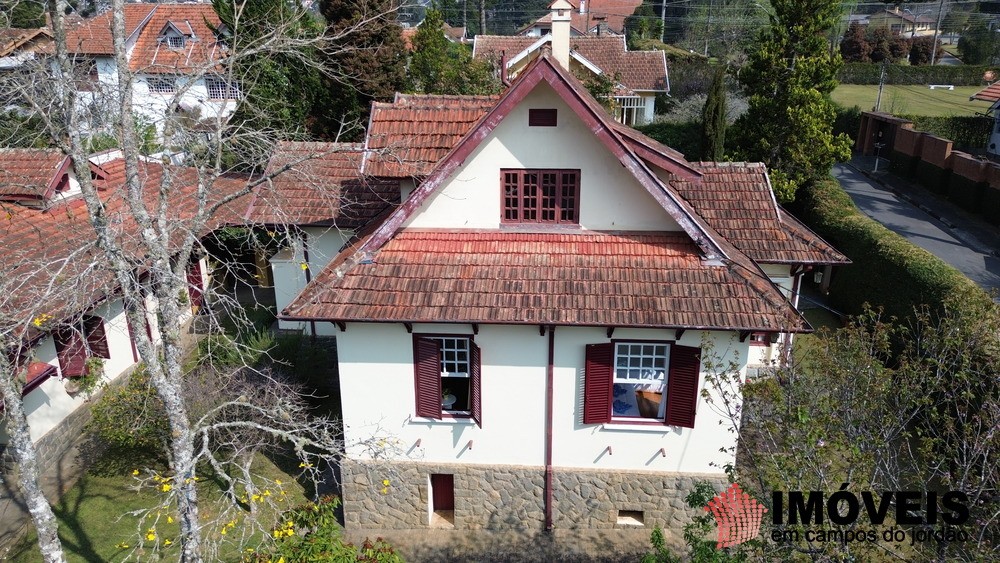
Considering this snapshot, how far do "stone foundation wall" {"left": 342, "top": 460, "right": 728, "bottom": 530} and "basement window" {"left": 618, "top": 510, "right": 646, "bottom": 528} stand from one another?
0.45 ft

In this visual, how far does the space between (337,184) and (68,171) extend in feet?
26.5

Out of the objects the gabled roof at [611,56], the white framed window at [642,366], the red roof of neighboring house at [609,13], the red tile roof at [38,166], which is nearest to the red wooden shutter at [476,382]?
the white framed window at [642,366]

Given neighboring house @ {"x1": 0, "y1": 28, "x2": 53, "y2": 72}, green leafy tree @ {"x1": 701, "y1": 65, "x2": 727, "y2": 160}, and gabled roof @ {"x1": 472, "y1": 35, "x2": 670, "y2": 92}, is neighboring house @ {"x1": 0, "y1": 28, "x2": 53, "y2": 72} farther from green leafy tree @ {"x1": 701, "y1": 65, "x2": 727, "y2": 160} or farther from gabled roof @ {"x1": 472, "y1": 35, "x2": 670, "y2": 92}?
gabled roof @ {"x1": 472, "y1": 35, "x2": 670, "y2": 92}

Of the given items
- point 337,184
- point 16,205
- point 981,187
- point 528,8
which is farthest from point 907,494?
point 528,8

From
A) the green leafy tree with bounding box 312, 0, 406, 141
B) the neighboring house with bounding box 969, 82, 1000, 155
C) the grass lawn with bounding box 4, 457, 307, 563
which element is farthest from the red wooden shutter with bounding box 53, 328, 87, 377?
the neighboring house with bounding box 969, 82, 1000, 155

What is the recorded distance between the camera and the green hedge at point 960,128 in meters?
36.8

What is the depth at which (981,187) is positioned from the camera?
27.3 meters

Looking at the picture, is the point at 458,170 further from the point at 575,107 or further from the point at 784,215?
the point at 784,215

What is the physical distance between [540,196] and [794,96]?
16.8 meters


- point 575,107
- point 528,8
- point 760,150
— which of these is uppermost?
point 528,8

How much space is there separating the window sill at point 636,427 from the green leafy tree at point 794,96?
54.2ft

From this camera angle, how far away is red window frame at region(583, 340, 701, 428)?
11242 millimetres

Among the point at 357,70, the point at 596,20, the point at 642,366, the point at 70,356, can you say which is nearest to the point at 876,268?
the point at 642,366

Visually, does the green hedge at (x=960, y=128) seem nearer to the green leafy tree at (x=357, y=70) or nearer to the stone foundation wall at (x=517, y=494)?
the green leafy tree at (x=357, y=70)
